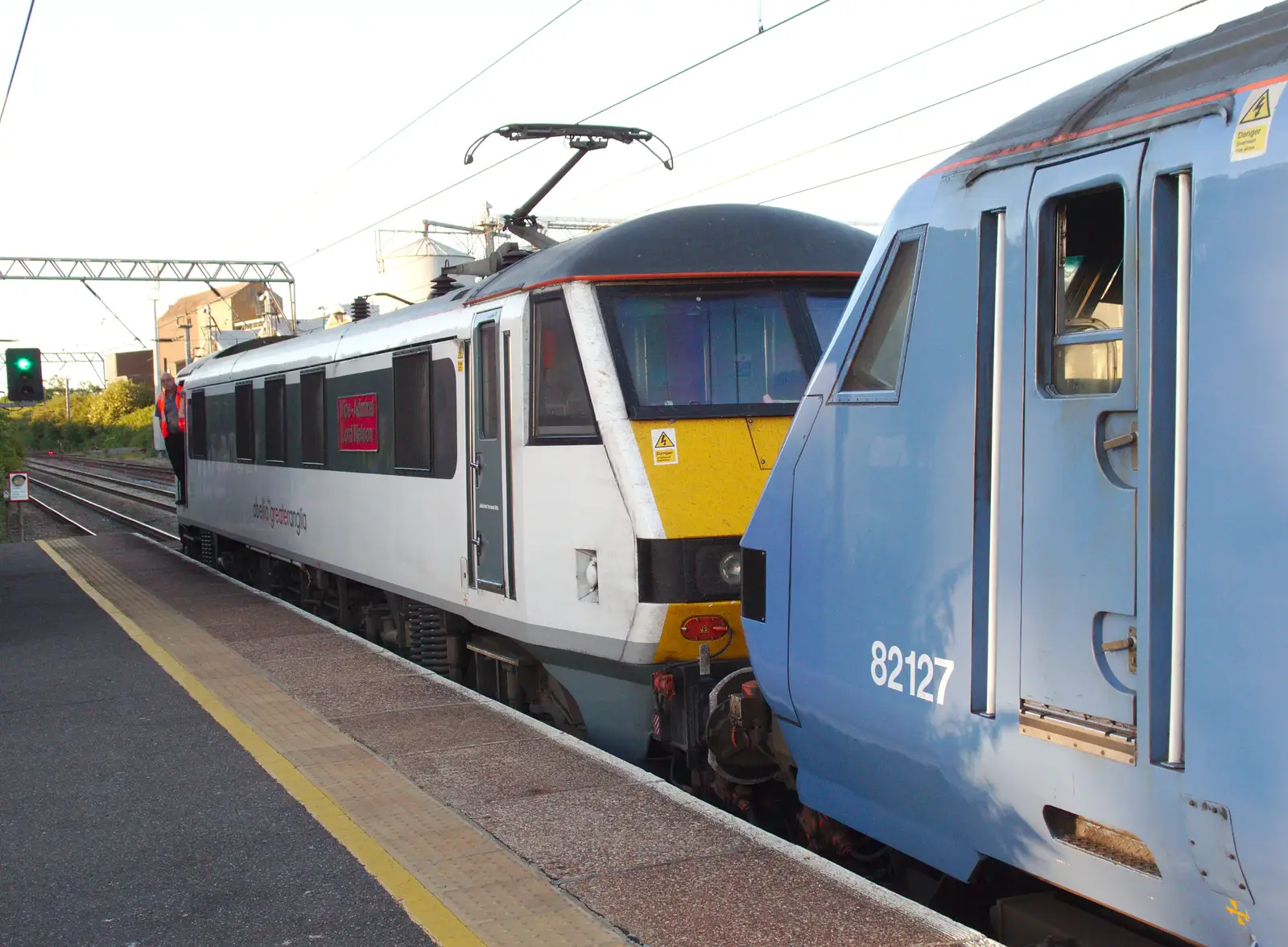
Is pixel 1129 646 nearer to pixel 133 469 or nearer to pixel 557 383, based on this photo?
pixel 557 383

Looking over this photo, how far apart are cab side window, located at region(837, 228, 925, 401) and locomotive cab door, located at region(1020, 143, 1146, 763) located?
0.53 metres

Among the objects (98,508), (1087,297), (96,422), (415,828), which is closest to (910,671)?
(1087,297)

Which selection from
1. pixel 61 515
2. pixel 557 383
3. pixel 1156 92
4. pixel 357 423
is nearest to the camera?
pixel 1156 92

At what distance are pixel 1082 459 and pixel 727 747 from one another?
2.92 m

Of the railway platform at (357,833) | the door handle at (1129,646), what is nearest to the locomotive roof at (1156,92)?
the door handle at (1129,646)

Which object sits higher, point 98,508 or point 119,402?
point 119,402

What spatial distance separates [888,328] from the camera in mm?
4043

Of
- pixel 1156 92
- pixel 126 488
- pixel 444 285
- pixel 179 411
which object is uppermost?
pixel 444 285

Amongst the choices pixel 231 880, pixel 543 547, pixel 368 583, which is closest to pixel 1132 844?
pixel 231 880

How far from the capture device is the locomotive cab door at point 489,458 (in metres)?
7.38

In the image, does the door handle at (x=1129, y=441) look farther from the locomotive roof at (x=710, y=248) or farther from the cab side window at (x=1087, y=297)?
the locomotive roof at (x=710, y=248)

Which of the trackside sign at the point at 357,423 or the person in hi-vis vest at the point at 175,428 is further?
the person in hi-vis vest at the point at 175,428

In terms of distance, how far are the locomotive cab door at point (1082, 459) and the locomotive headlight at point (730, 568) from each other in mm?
2981

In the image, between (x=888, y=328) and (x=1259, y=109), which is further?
(x=888, y=328)
